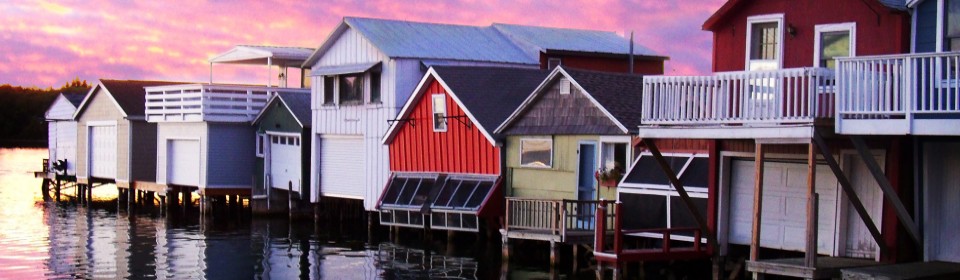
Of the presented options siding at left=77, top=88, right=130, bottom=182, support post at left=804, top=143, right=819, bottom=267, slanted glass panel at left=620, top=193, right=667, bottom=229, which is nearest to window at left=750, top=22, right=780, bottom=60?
support post at left=804, top=143, right=819, bottom=267

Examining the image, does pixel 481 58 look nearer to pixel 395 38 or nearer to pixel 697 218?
pixel 395 38

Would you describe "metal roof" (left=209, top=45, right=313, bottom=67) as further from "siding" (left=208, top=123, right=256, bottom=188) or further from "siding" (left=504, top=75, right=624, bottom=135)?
"siding" (left=504, top=75, right=624, bottom=135)

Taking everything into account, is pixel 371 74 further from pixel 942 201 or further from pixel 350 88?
pixel 942 201

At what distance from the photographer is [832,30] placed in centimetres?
2486

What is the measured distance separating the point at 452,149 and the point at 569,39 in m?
13.5

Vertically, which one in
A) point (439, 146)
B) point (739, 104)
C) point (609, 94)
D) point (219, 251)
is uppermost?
point (609, 94)

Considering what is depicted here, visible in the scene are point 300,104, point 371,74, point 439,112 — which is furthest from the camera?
point 300,104

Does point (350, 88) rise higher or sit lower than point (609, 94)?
higher

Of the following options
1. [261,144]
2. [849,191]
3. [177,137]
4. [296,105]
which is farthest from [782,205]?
[177,137]

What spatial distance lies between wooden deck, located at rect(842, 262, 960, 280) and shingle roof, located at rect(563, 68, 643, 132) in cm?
975

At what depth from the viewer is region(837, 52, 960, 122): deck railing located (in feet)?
70.2

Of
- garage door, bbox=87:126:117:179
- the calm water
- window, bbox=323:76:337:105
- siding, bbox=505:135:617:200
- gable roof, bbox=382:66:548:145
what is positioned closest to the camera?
the calm water

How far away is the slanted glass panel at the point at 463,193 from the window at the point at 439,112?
7.17ft

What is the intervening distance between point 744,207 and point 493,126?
11192 mm
